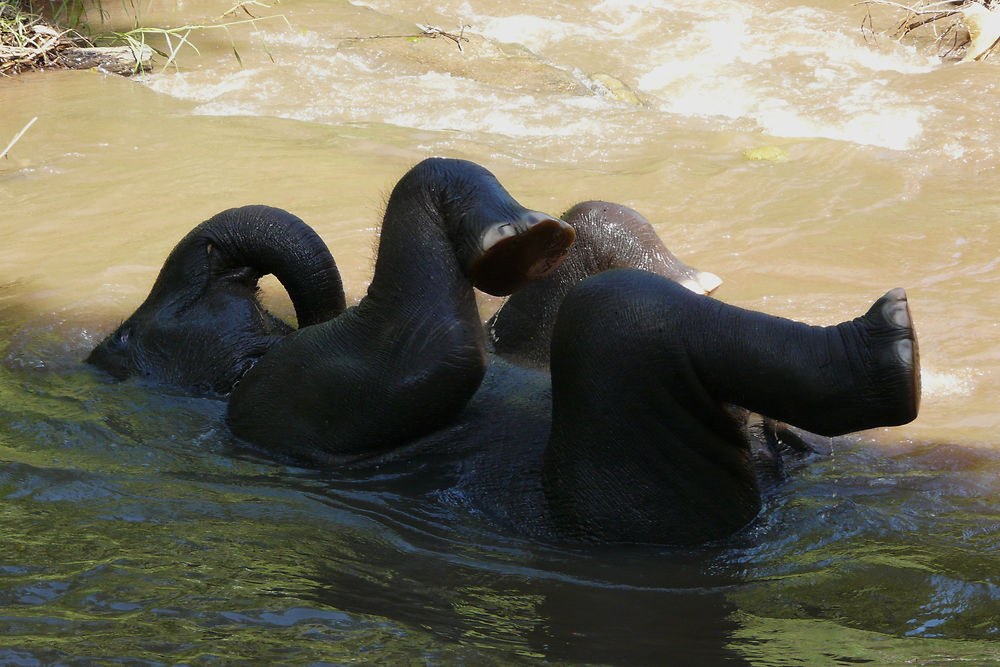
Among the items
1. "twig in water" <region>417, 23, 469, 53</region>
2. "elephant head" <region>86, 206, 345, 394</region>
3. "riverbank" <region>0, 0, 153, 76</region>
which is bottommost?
"elephant head" <region>86, 206, 345, 394</region>

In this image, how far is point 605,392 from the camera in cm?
301

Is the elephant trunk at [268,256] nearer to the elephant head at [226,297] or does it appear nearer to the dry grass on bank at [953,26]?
the elephant head at [226,297]

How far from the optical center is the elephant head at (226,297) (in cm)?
403

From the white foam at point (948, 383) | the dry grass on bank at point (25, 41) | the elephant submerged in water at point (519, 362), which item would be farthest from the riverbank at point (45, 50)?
the white foam at point (948, 383)

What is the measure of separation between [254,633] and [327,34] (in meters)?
11.5

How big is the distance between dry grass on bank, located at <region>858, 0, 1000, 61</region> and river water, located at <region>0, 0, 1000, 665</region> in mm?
339

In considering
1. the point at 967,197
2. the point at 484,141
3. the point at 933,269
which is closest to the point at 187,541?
the point at 933,269

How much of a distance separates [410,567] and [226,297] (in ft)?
5.50

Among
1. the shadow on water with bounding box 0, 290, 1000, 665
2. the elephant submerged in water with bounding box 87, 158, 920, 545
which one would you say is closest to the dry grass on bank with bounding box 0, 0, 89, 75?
the elephant submerged in water with bounding box 87, 158, 920, 545

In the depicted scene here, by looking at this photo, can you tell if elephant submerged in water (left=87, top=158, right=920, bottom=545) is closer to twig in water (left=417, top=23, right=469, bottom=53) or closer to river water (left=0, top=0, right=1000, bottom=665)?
river water (left=0, top=0, right=1000, bottom=665)

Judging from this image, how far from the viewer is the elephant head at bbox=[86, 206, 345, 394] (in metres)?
4.03

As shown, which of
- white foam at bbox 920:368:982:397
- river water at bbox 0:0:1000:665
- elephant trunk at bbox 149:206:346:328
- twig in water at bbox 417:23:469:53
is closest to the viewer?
river water at bbox 0:0:1000:665

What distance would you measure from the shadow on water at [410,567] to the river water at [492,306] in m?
0.01

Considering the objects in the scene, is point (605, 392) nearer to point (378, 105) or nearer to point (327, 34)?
point (378, 105)
